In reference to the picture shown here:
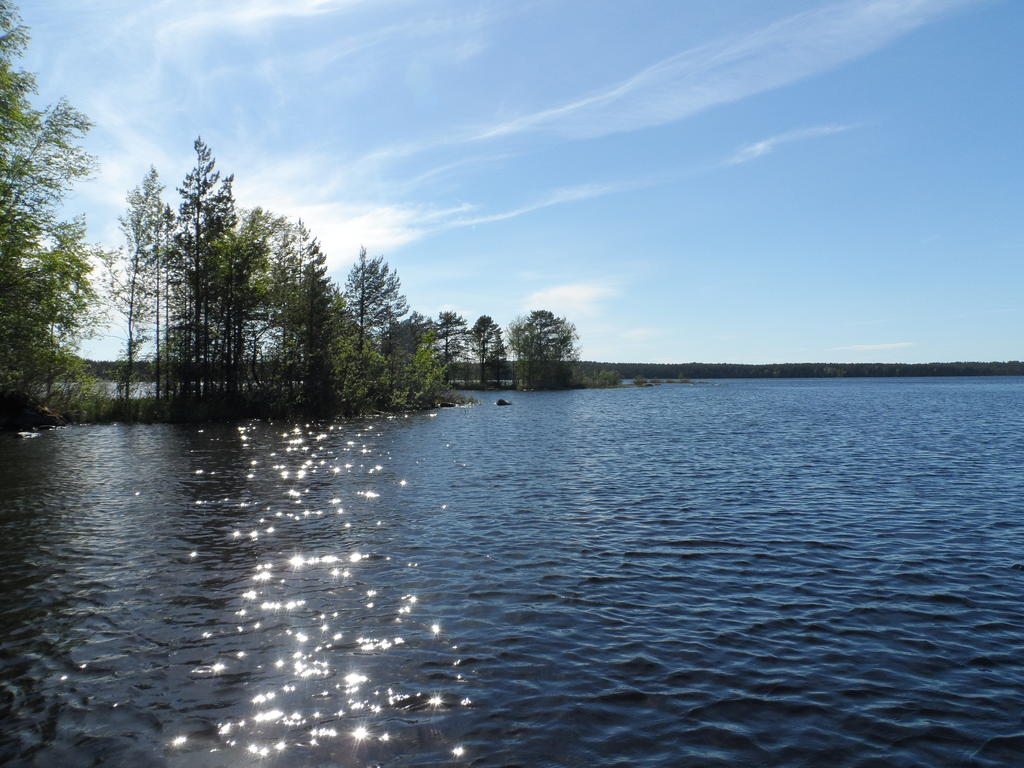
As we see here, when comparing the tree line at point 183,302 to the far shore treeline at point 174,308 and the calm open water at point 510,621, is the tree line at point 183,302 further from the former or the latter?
the calm open water at point 510,621

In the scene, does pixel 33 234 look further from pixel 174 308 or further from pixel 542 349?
pixel 542 349

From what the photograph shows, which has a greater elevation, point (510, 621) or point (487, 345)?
point (487, 345)

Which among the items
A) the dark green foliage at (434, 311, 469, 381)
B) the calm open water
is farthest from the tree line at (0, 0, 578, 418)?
the dark green foliage at (434, 311, 469, 381)

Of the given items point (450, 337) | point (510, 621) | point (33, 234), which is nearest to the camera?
point (510, 621)

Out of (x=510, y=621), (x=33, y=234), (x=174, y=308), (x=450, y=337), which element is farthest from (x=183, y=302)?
(x=450, y=337)

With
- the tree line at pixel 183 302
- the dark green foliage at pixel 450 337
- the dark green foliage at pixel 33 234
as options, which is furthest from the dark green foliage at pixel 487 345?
the dark green foliage at pixel 33 234

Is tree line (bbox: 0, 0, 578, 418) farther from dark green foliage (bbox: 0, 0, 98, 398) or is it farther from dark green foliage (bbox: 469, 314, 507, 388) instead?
dark green foliage (bbox: 469, 314, 507, 388)

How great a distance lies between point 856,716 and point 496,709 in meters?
4.67

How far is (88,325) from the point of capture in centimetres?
4100

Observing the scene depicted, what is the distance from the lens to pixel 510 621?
10844 mm

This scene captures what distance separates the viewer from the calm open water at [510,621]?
732cm

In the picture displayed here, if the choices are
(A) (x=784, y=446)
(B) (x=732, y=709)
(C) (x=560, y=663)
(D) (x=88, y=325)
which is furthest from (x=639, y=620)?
(D) (x=88, y=325)

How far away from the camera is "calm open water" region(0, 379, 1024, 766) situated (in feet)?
24.0

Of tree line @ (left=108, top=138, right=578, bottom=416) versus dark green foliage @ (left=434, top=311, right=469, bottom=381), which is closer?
tree line @ (left=108, top=138, right=578, bottom=416)
